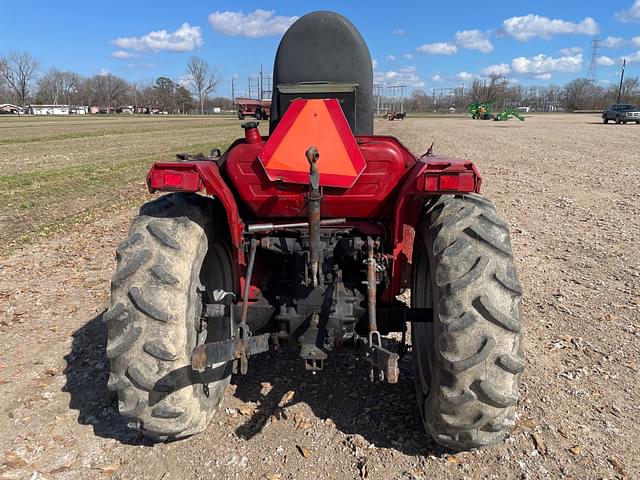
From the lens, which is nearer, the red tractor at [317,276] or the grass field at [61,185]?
the red tractor at [317,276]

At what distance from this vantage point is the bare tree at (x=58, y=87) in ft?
426

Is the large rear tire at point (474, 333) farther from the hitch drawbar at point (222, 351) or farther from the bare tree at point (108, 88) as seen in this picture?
the bare tree at point (108, 88)

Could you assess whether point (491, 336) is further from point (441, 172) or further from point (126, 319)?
point (126, 319)

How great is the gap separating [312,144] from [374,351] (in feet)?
4.03

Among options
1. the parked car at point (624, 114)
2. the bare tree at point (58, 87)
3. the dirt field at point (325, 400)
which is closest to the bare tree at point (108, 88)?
the bare tree at point (58, 87)

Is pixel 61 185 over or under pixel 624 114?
under

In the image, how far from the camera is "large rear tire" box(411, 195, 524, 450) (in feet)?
8.36

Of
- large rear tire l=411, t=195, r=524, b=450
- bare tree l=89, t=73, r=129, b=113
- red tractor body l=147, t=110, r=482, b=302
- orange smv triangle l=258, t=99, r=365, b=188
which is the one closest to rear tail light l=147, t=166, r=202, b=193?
red tractor body l=147, t=110, r=482, b=302

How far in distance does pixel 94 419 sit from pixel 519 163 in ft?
52.6

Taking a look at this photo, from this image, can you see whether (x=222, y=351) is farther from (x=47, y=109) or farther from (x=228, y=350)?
(x=47, y=109)

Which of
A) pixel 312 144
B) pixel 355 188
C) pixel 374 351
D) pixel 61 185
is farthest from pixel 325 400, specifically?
pixel 61 185

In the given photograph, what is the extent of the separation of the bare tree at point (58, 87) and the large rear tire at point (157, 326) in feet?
487

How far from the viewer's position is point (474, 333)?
8.35 feet

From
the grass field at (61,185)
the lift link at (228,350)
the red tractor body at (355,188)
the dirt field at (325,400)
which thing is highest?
the red tractor body at (355,188)
